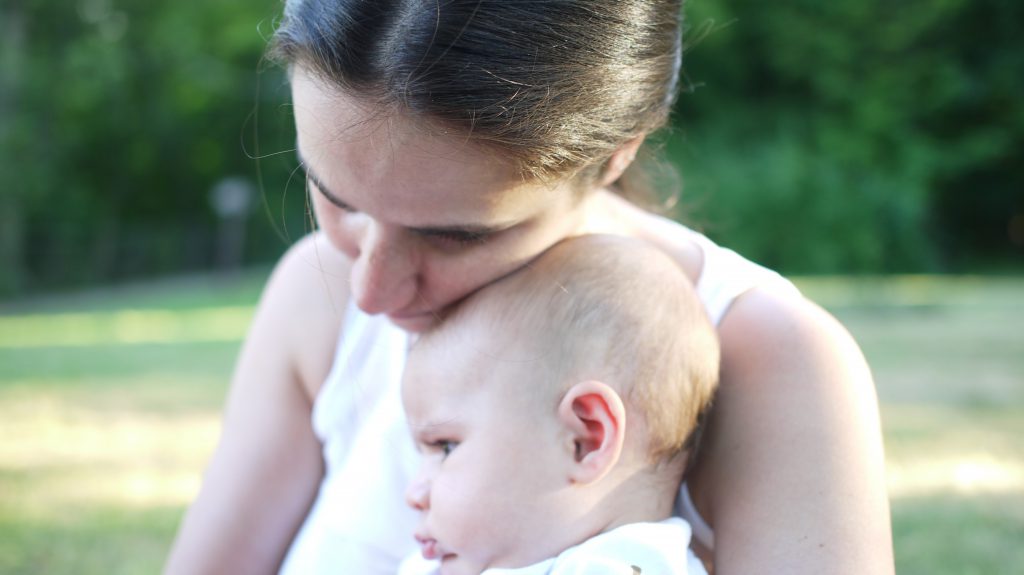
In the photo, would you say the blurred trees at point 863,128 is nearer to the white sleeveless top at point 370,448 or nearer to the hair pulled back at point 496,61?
the white sleeveless top at point 370,448

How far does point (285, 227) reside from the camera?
1819mm

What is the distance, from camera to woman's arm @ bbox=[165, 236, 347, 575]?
1.86m

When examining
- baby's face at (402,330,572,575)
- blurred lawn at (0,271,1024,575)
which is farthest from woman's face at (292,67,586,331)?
blurred lawn at (0,271,1024,575)

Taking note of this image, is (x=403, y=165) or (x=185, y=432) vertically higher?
(x=403, y=165)

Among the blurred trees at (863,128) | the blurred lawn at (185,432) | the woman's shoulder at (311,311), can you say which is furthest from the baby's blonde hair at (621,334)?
the blurred trees at (863,128)

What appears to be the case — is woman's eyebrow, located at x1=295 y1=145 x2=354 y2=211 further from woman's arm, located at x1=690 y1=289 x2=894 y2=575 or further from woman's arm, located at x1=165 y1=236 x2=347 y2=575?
woman's arm, located at x1=690 y1=289 x2=894 y2=575

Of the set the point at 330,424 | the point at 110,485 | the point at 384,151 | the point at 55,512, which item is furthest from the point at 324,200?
the point at 110,485

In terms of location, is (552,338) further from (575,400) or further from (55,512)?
(55,512)

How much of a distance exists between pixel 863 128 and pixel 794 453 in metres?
22.3

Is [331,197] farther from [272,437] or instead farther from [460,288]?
[272,437]

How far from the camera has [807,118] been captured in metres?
23.5

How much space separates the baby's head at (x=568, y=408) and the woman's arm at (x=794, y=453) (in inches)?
2.8

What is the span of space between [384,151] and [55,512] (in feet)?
11.1

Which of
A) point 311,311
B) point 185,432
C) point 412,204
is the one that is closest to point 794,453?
point 412,204
